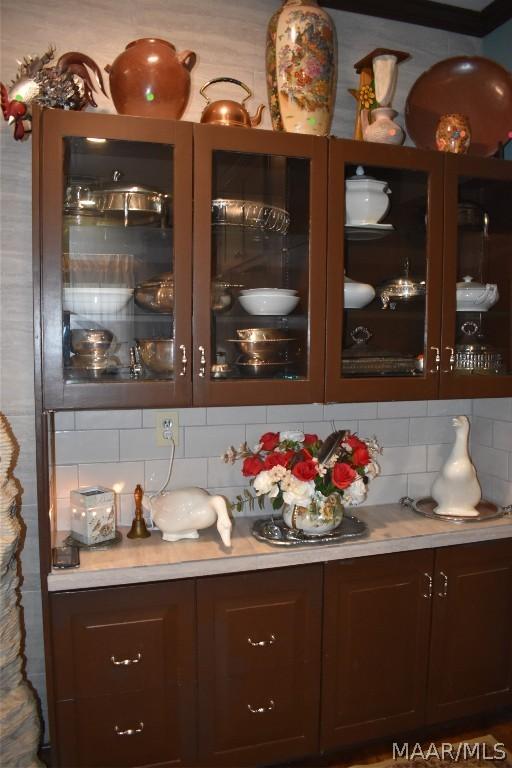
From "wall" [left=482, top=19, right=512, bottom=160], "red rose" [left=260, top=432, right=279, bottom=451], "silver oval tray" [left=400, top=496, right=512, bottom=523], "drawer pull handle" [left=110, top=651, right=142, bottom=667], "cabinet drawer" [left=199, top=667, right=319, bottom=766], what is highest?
"wall" [left=482, top=19, right=512, bottom=160]

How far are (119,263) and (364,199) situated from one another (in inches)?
30.6

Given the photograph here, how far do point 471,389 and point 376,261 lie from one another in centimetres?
53

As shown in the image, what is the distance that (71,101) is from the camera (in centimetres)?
151

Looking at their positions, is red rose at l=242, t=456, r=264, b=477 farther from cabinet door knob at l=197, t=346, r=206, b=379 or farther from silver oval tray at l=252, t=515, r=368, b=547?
cabinet door knob at l=197, t=346, r=206, b=379

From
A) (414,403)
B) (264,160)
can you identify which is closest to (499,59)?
(264,160)

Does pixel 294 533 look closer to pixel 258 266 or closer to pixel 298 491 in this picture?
pixel 298 491

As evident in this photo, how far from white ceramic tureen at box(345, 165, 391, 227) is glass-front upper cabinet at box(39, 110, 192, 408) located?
511 mm

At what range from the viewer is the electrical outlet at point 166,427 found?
1.92m

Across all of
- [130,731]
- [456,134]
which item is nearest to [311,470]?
[130,731]

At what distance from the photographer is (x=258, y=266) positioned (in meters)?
1.75

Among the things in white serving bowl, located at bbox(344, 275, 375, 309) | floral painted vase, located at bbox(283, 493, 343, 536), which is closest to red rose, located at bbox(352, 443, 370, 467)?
floral painted vase, located at bbox(283, 493, 343, 536)

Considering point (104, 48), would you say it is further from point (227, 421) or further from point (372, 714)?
point (372, 714)

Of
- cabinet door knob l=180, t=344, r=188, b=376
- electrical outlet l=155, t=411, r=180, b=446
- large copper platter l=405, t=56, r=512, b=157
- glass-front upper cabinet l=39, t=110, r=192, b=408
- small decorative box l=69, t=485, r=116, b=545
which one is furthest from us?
Answer: large copper platter l=405, t=56, r=512, b=157

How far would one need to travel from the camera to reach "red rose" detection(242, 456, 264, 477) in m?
1.77
